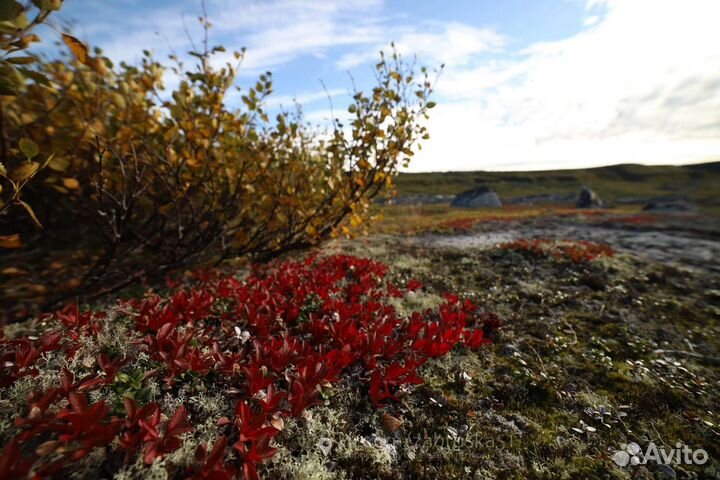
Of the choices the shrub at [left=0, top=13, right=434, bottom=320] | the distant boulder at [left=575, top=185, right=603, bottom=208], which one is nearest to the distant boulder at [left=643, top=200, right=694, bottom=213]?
the distant boulder at [left=575, top=185, right=603, bottom=208]

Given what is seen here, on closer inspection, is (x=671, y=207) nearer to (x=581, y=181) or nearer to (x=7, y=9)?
(x=7, y=9)

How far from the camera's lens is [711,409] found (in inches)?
140

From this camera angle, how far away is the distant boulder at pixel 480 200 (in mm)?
67438

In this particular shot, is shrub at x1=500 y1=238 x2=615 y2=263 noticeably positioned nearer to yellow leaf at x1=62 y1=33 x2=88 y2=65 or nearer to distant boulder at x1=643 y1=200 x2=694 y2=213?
yellow leaf at x1=62 y1=33 x2=88 y2=65

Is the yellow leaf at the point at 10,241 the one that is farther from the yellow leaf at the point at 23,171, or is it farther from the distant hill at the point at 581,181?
the distant hill at the point at 581,181

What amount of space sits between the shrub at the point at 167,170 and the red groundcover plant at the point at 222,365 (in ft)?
4.46

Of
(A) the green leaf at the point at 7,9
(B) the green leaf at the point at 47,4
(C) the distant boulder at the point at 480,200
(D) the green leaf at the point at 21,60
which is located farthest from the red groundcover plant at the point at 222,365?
(C) the distant boulder at the point at 480,200

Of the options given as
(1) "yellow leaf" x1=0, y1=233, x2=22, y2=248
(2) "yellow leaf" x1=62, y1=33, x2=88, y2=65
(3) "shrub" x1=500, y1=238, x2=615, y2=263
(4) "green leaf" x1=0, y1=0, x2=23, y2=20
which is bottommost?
(3) "shrub" x1=500, y1=238, x2=615, y2=263

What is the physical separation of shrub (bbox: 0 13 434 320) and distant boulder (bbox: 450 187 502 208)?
63.7 m

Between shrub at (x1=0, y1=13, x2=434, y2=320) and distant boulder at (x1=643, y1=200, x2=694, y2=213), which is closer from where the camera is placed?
shrub at (x1=0, y1=13, x2=434, y2=320)

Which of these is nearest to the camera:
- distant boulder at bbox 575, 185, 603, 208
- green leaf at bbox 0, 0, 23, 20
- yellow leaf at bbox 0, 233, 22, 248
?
green leaf at bbox 0, 0, 23, 20

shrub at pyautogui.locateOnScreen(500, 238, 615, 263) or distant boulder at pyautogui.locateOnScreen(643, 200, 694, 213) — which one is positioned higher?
shrub at pyautogui.locateOnScreen(500, 238, 615, 263)

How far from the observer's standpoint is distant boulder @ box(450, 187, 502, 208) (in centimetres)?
6744

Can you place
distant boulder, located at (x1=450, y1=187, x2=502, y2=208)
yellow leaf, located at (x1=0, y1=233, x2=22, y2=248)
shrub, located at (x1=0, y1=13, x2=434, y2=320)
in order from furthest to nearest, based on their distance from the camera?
distant boulder, located at (x1=450, y1=187, x2=502, y2=208) < shrub, located at (x1=0, y1=13, x2=434, y2=320) < yellow leaf, located at (x1=0, y1=233, x2=22, y2=248)
